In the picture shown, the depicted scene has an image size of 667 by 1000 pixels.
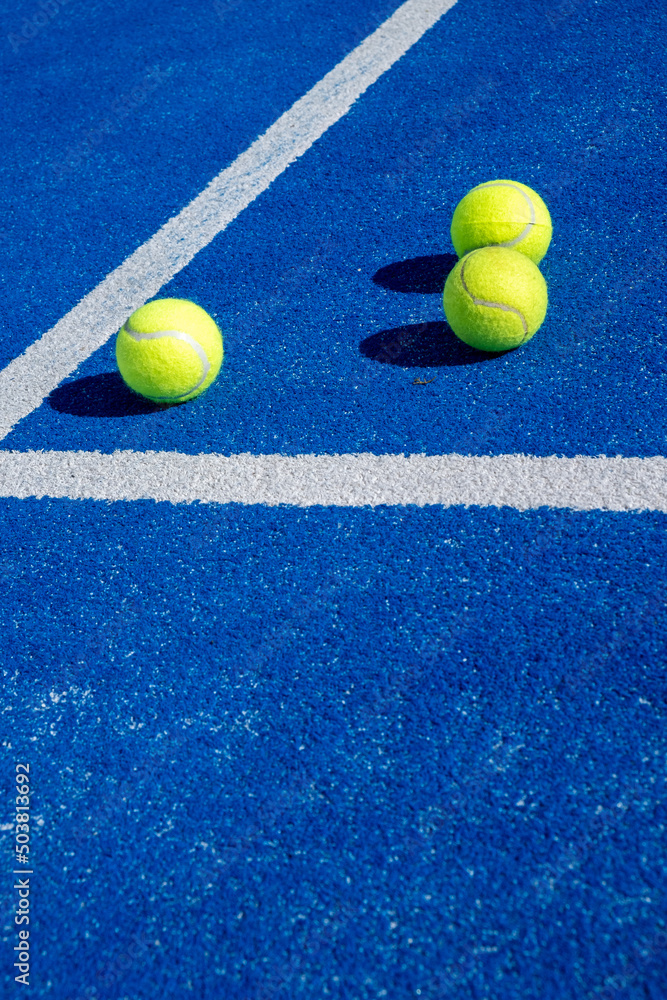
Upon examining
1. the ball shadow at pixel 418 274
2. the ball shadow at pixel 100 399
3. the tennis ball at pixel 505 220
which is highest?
the tennis ball at pixel 505 220

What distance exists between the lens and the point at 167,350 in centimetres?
318

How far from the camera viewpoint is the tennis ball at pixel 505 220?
11.5ft

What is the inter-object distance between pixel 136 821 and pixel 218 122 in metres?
4.49

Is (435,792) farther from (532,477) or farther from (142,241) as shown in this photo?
(142,241)

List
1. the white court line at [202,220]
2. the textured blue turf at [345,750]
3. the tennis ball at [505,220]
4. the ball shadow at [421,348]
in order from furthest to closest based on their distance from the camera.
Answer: the white court line at [202,220]
the tennis ball at [505,220]
the ball shadow at [421,348]
the textured blue turf at [345,750]

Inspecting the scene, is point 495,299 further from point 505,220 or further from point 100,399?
point 100,399

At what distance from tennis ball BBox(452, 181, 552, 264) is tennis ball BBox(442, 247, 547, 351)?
23 centimetres

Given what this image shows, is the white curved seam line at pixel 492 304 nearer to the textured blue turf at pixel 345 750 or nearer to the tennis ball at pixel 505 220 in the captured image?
the tennis ball at pixel 505 220

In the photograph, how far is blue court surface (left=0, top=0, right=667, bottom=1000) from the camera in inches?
76.9

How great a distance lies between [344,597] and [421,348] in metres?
A: 1.33

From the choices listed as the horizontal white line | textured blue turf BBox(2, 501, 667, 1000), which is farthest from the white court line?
textured blue turf BBox(2, 501, 667, 1000)

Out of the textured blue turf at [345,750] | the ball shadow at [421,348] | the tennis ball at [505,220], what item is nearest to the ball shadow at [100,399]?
the textured blue turf at [345,750]

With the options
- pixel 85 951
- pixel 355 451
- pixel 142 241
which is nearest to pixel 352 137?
pixel 142 241

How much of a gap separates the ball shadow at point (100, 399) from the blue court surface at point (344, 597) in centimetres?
2
